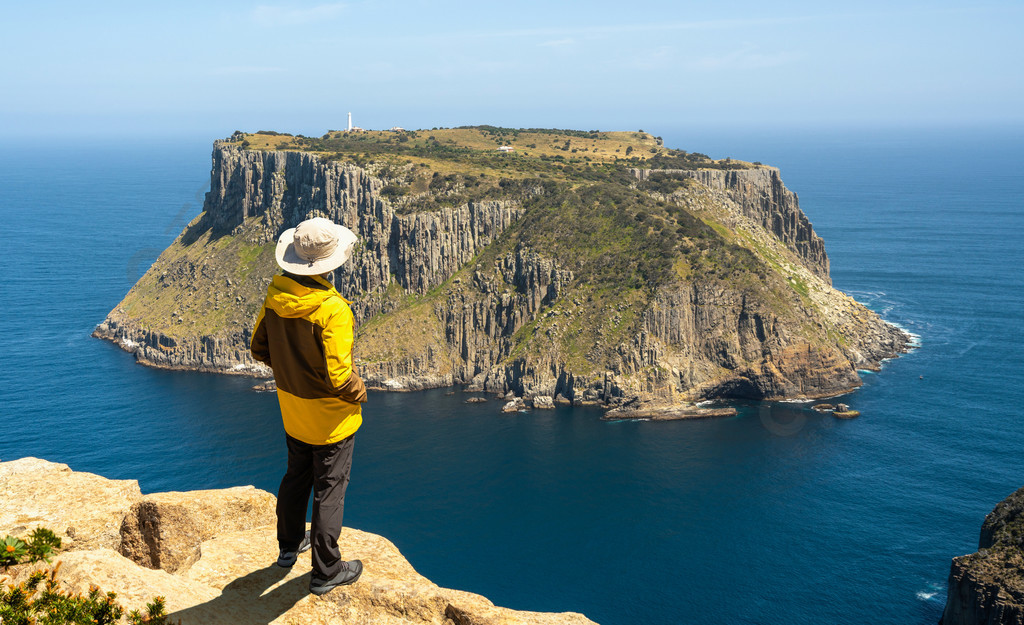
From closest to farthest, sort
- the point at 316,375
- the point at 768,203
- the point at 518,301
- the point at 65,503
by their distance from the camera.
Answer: the point at 316,375 → the point at 65,503 → the point at 518,301 → the point at 768,203

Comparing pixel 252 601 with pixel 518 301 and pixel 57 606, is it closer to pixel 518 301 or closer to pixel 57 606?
pixel 57 606

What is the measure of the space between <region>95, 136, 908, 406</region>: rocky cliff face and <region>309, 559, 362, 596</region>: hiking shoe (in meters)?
105

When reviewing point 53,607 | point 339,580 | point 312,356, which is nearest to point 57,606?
point 53,607

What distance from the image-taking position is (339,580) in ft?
40.3

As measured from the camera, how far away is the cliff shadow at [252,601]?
433 inches

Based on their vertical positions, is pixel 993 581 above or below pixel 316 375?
below

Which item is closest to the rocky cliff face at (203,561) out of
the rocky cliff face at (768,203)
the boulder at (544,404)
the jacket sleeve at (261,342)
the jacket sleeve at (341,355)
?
the jacket sleeve at (341,355)

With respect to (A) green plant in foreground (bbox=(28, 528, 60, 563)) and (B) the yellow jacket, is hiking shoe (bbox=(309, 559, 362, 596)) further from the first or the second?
(A) green plant in foreground (bbox=(28, 528, 60, 563))

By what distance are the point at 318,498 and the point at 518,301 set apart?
12089 cm

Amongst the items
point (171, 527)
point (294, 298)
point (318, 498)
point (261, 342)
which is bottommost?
point (171, 527)

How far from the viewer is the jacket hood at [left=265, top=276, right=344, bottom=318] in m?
11.6

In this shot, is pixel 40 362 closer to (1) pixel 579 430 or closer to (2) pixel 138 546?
(1) pixel 579 430

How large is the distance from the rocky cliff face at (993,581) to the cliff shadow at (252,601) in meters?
58.9

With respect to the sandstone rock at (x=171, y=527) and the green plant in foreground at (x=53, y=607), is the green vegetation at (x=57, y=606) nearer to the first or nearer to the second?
the green plant in foreground at (x=53, y=607)
